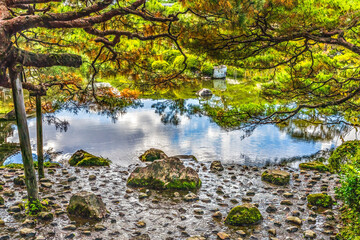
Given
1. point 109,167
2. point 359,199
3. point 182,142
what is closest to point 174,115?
point 182,142

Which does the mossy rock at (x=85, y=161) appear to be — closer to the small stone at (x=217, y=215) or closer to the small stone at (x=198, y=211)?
the small stone at (x=198, y=211)

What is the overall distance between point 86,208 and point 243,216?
2.85 metres

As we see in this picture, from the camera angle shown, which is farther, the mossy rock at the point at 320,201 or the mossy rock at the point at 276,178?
the mossy rock at the point at 276,178

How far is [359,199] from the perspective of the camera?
3828mm

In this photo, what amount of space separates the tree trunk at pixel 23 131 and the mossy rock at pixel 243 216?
352cm

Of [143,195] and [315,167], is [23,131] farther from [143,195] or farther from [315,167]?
[315,167]

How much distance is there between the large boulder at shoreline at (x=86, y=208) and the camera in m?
5.10

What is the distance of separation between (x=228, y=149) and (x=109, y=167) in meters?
5.25

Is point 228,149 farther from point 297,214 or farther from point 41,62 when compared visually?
Result: point 41,62

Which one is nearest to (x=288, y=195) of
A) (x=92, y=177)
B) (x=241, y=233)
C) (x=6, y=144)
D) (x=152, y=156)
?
(x=241, y=233)

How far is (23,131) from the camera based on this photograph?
4.66m

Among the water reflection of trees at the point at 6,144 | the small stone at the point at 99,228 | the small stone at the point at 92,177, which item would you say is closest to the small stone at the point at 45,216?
the small stone at the point at 99,228

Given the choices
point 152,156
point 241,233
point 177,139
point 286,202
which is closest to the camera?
point 241,233

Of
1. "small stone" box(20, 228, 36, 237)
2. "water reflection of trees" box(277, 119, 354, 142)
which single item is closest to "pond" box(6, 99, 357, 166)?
"water reflection of trees" box(277, 119, 354, 142)
